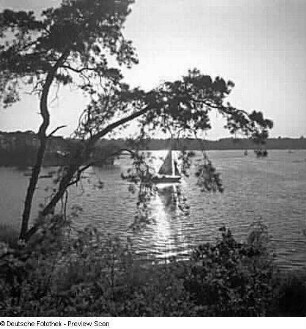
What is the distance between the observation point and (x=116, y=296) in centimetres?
257

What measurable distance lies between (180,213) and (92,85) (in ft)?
3.40

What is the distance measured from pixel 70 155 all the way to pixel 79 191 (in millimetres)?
248

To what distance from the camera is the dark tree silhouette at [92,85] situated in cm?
274

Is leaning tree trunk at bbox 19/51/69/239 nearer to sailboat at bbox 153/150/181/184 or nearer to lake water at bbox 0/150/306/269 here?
lake water at bbox 0/150/306/269

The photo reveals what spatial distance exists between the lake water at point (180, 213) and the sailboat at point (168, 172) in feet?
0.21

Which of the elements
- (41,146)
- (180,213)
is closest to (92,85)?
(41,146)

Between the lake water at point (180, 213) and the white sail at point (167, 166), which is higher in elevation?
the white sail at point (167, 166)

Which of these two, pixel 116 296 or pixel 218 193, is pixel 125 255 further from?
pixel 218 193

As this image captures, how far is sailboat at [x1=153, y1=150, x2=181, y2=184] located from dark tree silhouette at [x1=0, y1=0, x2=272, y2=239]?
0.50 feet

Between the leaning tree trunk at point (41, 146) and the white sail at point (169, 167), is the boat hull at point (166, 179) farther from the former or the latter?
the leaning tree trunk at point (41, 146)

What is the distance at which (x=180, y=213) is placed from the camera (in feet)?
9.65

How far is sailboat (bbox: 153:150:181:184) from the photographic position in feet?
9.09

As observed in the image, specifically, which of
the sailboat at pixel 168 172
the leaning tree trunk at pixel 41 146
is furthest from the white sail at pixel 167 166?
the leaning tree trunk at pixel 41 146

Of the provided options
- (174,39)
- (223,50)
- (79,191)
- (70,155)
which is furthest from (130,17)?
(79,191)
